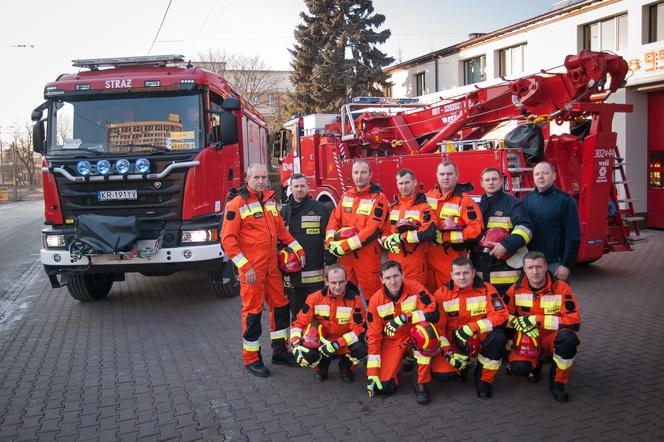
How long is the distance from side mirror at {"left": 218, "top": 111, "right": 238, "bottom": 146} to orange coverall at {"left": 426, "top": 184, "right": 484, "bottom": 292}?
10.5ft

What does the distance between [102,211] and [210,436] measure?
4.31 meters

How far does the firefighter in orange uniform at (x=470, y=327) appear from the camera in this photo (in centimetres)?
453

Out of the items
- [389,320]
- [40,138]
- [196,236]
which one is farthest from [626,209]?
[40,138]

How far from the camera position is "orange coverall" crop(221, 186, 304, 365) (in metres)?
5.22

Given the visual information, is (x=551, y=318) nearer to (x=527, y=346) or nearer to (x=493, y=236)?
(x=527, y=346)

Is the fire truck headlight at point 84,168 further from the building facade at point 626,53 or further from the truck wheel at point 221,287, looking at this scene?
the building facade at point 626,53

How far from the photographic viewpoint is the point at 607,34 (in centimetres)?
1622

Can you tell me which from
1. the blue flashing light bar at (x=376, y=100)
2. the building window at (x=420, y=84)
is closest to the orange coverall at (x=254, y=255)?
the blue flashing light bar at (x=376, y=100)

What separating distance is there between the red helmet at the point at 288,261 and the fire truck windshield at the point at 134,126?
8.68 ft

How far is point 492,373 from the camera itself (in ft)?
14.8

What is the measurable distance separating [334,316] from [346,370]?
1.63 ft

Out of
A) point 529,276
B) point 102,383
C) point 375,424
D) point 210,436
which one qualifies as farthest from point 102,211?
point 529,276

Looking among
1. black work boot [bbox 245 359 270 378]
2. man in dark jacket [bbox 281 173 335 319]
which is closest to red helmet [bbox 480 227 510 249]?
man in dark jacket [bbox 281 173 335 319]

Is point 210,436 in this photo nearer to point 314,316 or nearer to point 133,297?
point 314,316
